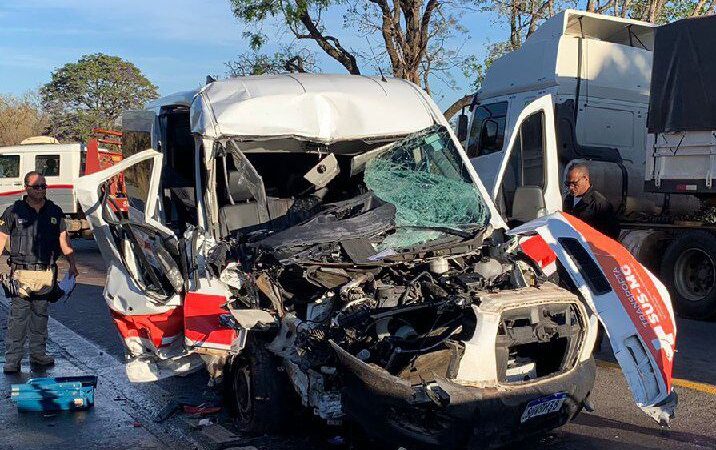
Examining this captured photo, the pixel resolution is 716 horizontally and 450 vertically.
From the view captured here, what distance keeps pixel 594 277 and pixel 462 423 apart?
1.27 m

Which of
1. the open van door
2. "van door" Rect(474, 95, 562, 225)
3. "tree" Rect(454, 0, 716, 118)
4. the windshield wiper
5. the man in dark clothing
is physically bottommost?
the open van door

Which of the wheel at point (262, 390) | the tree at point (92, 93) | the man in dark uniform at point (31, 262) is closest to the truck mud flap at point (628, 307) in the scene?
the wheel at point (262, 390)

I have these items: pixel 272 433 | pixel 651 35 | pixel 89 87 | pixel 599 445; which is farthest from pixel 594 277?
pixel 89 87

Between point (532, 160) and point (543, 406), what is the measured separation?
327 cm

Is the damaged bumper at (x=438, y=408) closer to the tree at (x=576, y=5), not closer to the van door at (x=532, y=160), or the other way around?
the van door at (x=532, y=160)

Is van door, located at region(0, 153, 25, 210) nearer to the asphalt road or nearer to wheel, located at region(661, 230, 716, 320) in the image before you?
the asphalt road

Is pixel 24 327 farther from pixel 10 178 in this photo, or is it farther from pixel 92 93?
pixel 92 93

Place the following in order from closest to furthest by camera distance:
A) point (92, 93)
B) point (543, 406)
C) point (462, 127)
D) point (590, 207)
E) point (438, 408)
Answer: point (438, 408) → point (543, 406) → point (590, 207) → point (462, 127) → point (92, 93)

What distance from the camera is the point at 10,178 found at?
62.1 ft

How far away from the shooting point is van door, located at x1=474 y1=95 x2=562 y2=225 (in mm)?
6357

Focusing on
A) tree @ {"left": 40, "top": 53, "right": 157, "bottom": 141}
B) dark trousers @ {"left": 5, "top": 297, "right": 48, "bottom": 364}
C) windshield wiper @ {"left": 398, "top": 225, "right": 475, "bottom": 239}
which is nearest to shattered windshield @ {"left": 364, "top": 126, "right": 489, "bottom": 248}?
windshield wiper @ {"left": 398, "top": 225, "right": 475, "bottom": 239}

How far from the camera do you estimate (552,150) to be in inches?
271

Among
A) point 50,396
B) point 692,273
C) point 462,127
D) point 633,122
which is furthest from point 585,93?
point 50,396

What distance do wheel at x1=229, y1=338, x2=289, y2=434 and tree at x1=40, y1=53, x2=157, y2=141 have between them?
1527 inches
